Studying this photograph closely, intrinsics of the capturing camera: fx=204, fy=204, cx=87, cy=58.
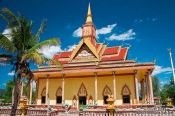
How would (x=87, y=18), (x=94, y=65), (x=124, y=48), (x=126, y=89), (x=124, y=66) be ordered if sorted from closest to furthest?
(x=124, y=66) → (x=126, y=89) → (x=94, y=65) → (x=124, y=48) → (x=87, y=18)

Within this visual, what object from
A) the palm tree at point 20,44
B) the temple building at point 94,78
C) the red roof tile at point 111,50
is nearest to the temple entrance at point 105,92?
the temple building at point 94,78

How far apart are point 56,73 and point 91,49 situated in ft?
18.9

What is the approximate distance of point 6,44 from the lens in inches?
480

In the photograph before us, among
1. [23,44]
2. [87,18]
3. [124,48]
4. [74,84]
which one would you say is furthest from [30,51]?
[87,18]

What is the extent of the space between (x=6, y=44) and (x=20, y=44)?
1.10 metres

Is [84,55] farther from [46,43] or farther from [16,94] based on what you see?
[16,94]

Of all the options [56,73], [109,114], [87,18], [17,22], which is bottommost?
[109,114]

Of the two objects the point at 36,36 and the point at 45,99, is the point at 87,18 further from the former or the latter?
the point at 36,36

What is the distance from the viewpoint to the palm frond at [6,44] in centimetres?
1198

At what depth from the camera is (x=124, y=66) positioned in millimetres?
22484

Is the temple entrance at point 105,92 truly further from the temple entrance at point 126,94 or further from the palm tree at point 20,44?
the palm tree at point 20,44

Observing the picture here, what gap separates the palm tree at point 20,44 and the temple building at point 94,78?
29.1 feet

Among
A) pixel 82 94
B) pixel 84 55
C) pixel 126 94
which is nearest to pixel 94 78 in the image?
pixel 82 94

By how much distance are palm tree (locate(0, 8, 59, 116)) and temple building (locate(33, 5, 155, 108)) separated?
8.88 m
